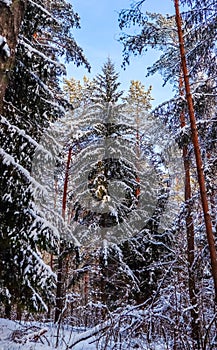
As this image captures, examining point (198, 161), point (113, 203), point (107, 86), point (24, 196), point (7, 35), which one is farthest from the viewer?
point (107, 86)

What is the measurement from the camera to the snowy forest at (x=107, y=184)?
4605 mm

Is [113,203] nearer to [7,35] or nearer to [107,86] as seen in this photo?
[107,86]

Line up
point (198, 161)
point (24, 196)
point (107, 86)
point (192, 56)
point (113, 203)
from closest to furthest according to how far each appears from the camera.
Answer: point (24, 196), point (198, 161), point (192, 56), point (113, 203), point (107, 86)

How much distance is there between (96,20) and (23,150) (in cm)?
527

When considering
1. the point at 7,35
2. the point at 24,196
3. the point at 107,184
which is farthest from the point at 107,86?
the point at 7,35

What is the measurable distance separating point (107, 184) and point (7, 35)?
8247 millimetres

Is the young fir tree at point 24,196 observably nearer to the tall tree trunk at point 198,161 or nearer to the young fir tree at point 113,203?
the tall tree trunk at point 198,161

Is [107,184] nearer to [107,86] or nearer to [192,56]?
[107,86]

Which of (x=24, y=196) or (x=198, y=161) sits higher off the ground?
(x=198, y=161)

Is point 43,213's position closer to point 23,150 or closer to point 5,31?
point 23,150

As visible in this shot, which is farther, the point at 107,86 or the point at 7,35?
the point at 107,86

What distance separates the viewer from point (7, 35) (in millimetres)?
2336

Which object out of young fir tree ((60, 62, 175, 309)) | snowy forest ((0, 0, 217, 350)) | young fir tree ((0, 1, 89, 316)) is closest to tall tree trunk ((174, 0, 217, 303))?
snowy forest ((0, 0, 217, 350))

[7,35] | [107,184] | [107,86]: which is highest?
[107,86]
